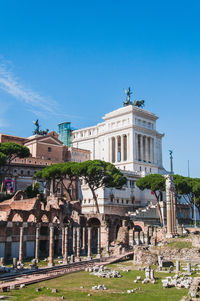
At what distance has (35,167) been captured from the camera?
69000 mm

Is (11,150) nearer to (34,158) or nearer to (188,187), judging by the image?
(34,158)

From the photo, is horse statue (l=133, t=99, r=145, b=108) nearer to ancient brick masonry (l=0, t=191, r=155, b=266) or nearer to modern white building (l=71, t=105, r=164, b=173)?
modern white building (l=71, t=105, r=164, b=173)

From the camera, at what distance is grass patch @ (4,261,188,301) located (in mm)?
21859

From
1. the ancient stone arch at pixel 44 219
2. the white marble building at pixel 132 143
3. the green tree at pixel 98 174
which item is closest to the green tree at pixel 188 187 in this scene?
the green tree at pixel 98 174

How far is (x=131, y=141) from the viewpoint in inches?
3415

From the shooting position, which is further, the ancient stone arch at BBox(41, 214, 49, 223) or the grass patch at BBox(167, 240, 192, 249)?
the ancient stone arch at BBox(41, 214, 49, 223)

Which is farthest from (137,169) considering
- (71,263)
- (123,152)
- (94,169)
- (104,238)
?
(71,263)

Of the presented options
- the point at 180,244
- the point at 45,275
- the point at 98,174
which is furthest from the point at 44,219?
the point at 45,275

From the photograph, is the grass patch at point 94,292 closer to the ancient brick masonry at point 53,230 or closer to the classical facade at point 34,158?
the ancient brick masonry at point 53,230

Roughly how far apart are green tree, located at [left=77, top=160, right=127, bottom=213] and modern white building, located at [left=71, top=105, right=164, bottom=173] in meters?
22.1

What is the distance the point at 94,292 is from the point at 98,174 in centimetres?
3590

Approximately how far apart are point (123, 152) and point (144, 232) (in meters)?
37.1

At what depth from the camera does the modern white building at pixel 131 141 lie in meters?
86.5

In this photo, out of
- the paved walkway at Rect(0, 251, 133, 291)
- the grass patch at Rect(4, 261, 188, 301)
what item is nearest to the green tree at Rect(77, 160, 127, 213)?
the paved walkway at Rect(0, 251, 133, 291)
